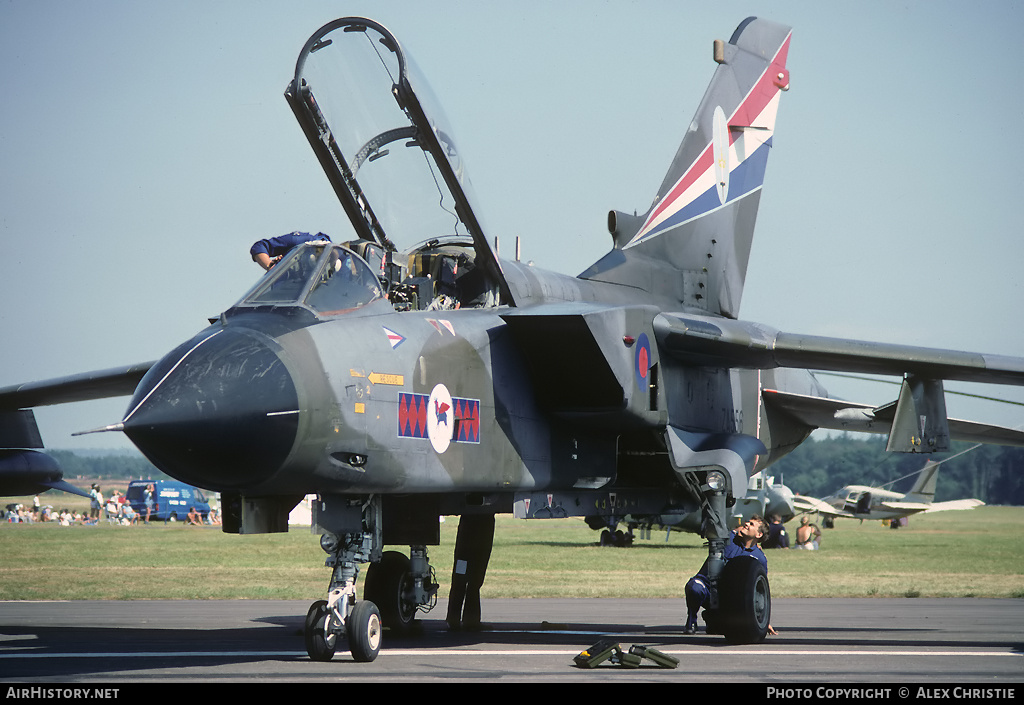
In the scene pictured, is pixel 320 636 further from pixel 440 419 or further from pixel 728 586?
pixel 728 586

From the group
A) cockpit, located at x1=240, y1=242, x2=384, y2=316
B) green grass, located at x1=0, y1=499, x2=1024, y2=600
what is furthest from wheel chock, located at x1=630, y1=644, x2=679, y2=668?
green grass, located at x1=0, y1=499, x2=1024, y2=600

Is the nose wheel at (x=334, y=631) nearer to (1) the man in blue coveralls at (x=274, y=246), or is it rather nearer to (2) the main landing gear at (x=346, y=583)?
(2) the main landing gear at (x=346, y=583)

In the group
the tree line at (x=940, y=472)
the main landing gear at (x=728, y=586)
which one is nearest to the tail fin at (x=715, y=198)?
the main landing gear at (x=728, y=586)

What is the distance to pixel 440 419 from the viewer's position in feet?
30.5

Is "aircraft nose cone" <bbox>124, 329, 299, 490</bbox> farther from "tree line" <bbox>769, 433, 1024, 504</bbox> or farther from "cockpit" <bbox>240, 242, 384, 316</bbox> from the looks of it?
"tree line" <bbox>769, 433, 1024, 504</bbox>

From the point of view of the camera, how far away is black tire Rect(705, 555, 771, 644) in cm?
1130

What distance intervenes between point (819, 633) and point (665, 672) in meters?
4.60

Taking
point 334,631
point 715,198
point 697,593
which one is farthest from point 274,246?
point 715,198

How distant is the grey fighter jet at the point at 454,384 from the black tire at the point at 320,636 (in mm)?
17

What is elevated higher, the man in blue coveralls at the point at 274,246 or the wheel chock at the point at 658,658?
the man in blue coveralls at the point at 274,246

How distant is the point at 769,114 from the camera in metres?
16.1

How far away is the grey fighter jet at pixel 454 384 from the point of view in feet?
26.1
